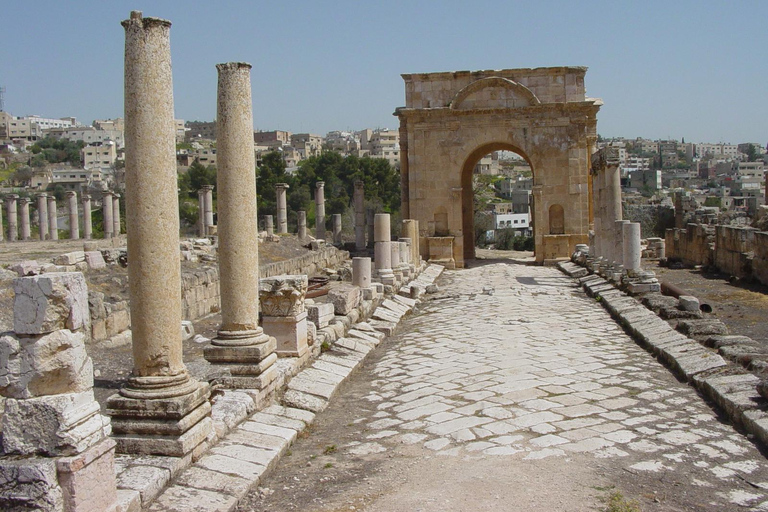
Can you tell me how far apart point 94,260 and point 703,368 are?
1263 cm

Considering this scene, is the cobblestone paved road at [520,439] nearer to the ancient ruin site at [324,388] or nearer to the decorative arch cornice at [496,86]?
the ancient ruin site at [324,388]

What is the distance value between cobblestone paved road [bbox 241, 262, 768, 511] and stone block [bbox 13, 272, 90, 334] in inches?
69.5

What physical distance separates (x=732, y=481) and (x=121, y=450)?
393cm

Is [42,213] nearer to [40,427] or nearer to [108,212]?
[108,212]

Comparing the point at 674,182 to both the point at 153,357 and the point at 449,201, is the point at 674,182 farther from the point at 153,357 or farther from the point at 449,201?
the point at 153,357

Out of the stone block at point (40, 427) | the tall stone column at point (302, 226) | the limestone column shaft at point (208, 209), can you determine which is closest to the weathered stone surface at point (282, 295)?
the stone block at point (40, 427)

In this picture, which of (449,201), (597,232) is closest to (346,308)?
(597,232)

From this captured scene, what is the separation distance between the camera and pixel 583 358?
866 centimetres

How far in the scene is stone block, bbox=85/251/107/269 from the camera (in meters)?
15.9

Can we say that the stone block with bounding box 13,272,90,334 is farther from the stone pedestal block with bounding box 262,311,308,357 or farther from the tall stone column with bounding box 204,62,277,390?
the stone pedestal block with bounding box 262,311,308,357

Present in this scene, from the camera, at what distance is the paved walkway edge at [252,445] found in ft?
14.8

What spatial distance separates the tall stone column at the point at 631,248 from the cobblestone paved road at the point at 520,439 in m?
4.93

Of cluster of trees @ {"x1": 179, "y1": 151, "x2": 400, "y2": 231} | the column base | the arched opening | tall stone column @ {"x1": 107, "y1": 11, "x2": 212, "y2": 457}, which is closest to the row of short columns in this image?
cluster of trees @ {"x1": 179, "y1": 151, "x2": 400, "y2": 231}

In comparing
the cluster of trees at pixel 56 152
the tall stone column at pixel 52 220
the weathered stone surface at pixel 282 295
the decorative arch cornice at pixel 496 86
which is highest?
the cluster of trees at pixel 56 152
